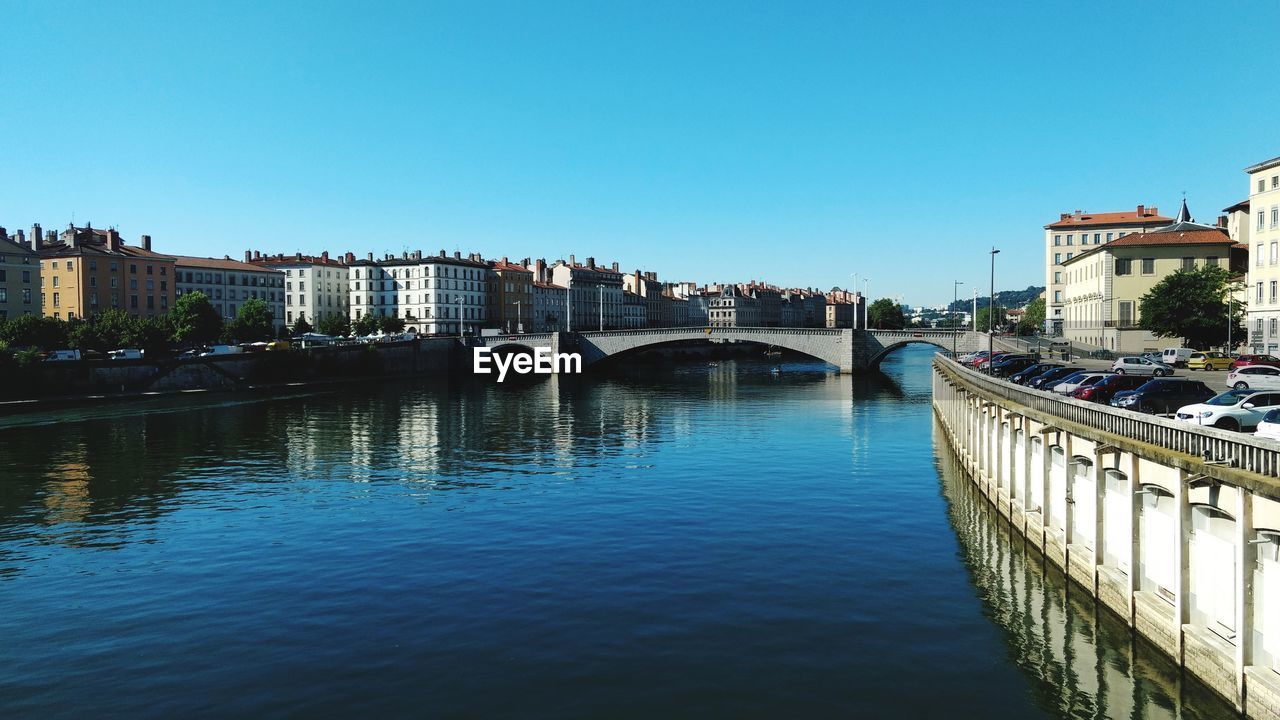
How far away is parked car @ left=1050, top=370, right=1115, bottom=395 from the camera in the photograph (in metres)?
45.4

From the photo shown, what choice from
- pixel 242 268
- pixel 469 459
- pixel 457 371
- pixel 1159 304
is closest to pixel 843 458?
pixel 469 459

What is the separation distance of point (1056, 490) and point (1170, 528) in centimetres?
891

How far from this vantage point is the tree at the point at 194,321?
122 m

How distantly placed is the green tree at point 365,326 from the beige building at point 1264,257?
438ft

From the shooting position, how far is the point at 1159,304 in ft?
305

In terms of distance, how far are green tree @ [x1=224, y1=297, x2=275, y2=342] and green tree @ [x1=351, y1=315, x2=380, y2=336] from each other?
23710 mm

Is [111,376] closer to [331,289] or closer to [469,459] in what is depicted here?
[469,459]

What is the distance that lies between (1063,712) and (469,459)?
40002 mm

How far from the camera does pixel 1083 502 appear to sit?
1033 inches

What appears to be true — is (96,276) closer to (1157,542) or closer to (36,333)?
(36,333)

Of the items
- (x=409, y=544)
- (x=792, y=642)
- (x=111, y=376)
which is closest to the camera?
(x=792, y=642)

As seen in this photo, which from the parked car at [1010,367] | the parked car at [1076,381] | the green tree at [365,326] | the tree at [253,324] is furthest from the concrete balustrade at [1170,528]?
the green tree at [365,326]

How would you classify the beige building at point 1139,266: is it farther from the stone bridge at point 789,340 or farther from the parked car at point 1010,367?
the parked car at point 1010,367

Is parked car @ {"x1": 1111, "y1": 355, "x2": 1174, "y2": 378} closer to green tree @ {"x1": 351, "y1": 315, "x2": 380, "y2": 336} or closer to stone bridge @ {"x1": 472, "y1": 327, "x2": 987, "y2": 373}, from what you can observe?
stone bridge @ {"x1": 472, "y1": 327, "x2": 987, "y2": 373}
